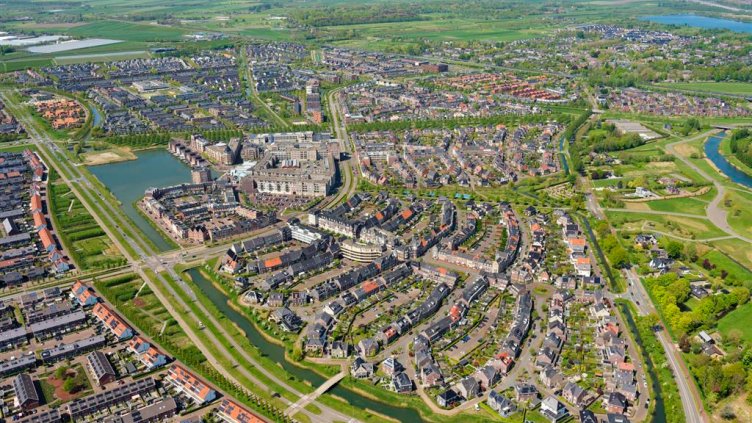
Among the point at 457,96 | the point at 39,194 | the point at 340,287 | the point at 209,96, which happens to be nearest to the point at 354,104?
the point at 457,96

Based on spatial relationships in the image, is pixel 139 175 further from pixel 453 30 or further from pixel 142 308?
pixel 453 30

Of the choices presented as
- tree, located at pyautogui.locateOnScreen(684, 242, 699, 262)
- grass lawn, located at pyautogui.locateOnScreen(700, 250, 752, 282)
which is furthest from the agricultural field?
grass lawn, located at pyautogui.locateOnScreen(700, 250, 752, 282)

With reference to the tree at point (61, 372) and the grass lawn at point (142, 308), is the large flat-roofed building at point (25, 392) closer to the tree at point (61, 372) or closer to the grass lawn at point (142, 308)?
the tree at point (61, 372)

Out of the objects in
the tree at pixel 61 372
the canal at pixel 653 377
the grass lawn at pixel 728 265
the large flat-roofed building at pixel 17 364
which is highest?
the large flat-roofed building at pixel 17 364

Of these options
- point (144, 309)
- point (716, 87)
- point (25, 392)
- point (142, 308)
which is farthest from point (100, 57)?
point (716, 87)

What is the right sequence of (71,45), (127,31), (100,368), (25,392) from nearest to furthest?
(25,392) < (100,368) < (71,45) < (127,31)

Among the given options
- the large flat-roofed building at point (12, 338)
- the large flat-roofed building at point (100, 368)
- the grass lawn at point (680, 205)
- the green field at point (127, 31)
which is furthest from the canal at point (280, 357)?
the green field at point (127, 31)
